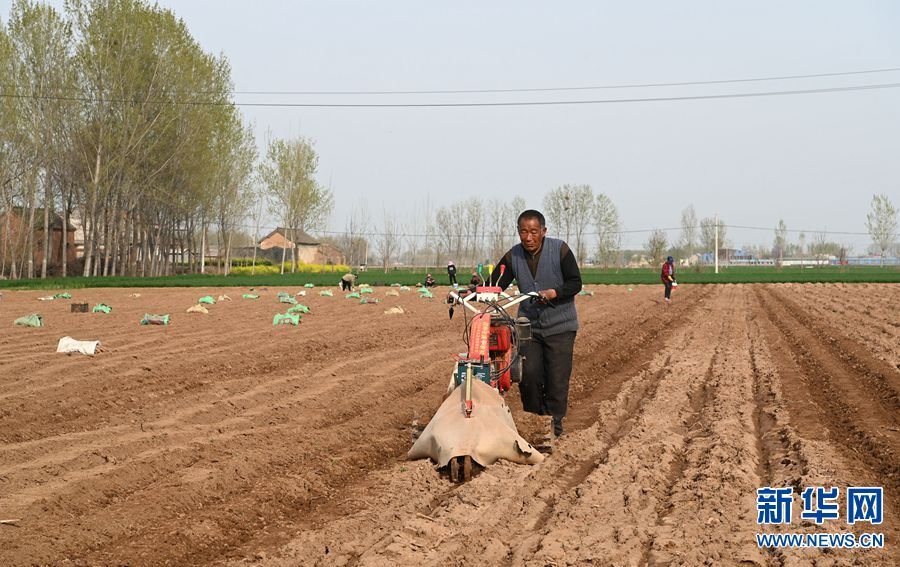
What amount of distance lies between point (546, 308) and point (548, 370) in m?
0.50

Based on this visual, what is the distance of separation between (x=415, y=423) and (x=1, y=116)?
149 ft

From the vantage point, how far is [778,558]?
4.52 metres

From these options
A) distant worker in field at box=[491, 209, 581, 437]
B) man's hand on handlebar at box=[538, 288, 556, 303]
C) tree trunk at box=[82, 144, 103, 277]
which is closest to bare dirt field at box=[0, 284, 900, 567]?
distant worker in field at box=[491, 209, 581, 437]

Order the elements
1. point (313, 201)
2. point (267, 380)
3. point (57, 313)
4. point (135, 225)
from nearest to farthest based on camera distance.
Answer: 1. point (267, 380)
2. point (57, 313)
3. point (135, 225)
4. point (313, 201)

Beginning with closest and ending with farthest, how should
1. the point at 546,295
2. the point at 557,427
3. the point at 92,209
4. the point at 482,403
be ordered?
the point at 482,403
the point at 546,295
the point at 557,427
the point at 92,209

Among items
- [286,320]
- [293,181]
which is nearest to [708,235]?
[293,181]

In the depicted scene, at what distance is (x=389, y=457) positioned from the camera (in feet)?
23.8

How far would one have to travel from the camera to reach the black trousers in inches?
288

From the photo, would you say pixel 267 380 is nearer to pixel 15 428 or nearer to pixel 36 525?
pixel 15 428

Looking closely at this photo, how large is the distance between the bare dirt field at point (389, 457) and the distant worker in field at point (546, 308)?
508 millimetres

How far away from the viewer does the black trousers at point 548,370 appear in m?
7.31

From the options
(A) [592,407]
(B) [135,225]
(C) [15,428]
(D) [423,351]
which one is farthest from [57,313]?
(B) [135,225]

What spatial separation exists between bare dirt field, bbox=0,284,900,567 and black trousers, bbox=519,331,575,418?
1.02 feet

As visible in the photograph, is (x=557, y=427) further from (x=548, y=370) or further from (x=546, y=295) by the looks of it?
(x=546, y=295)
